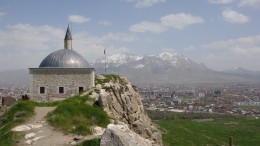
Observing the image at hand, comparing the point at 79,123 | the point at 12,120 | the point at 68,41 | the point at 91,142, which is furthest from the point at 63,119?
the point at 68,41

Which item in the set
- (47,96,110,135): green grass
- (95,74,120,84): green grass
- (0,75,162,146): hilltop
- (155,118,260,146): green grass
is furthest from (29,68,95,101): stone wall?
(155,118,260,146): green grass

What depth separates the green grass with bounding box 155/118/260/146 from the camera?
78.1 meters

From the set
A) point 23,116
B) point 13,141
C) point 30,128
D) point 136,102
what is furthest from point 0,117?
point 136,102

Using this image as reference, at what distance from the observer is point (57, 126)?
20.6 meters

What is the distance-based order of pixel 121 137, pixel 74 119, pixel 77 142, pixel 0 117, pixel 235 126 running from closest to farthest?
pixel 121 137 → pixel 77 142 → pixel 74 119 → pixel 0 117 → pixel 235 126

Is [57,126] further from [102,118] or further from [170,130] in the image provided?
[170,130]

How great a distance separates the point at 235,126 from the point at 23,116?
9325 centimetres

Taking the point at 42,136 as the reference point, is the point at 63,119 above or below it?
above

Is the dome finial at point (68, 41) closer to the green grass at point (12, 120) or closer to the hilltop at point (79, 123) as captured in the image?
the hilltop at point (79, 123)

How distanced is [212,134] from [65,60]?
209 ft

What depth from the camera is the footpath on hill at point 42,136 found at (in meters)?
17.8

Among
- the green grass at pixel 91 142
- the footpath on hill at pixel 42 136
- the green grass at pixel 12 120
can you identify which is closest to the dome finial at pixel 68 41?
the green grass at pixel 12 120

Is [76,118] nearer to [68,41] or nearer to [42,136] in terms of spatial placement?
[42,136]

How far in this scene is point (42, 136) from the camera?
19.0 m
